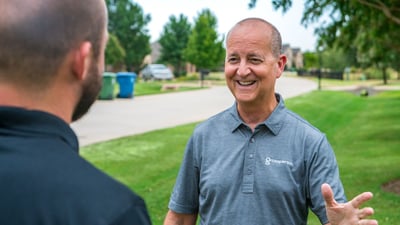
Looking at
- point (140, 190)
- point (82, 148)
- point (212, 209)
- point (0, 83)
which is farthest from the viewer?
point (82, 148)

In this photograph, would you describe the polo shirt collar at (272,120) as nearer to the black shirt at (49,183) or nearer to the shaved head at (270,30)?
the shaved head at (270,30)

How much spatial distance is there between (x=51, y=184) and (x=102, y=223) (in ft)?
0.41

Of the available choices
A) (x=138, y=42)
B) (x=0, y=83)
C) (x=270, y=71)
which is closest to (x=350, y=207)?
(x=270, y=71)

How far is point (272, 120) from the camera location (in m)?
2.95

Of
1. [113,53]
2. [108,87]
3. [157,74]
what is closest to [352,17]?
[108,87]

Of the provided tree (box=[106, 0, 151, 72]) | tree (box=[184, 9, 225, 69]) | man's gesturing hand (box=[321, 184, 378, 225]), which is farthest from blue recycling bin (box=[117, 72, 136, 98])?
tree (box=[106, 0, 151, 72])

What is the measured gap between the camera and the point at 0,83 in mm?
1379

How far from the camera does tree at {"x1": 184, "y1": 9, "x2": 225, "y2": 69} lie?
58312 millimetres

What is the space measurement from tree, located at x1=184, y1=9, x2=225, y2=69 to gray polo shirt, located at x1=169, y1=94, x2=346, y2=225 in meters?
54.9

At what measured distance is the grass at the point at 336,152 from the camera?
30.3 ft

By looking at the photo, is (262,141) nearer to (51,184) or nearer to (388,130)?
(51,184)

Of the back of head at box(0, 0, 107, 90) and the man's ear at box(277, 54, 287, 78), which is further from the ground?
the back of head at box(0, 0, 107, 90)

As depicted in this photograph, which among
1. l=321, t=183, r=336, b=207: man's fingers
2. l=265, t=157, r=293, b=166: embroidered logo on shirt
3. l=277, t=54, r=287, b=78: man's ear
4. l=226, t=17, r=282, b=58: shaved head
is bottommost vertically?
l=321, t=183, r=336, b=207: man's fingers

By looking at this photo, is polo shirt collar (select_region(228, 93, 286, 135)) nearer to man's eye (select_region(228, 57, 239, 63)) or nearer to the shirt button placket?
the shirt button placket
